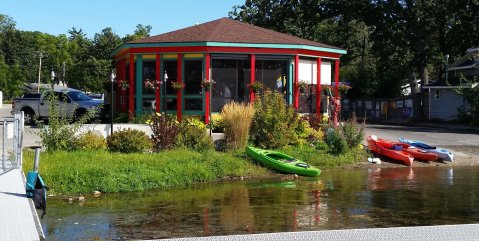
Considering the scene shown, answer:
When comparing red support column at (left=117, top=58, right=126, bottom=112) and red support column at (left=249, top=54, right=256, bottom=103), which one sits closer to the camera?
red support column at (left=249, top=54, right=256, bottom=103)

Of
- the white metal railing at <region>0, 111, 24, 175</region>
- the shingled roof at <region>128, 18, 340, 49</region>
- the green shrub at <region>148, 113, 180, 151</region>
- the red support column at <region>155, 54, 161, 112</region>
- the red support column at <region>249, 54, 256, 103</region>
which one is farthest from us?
the red support column at <region>155, 54, 161, 112</region>

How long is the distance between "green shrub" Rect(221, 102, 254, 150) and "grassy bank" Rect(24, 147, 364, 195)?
914mm

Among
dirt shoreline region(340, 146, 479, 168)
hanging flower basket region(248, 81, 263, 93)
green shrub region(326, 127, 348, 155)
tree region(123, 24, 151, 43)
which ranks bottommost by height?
dirt shoreline region(340, 146, 479, 168)

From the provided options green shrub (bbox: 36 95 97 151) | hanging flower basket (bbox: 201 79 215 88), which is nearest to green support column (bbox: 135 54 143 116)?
hanging flower basket (bbox: 201 79 215 88)

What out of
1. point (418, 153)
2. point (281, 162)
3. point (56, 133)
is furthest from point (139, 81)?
point (418, 153)

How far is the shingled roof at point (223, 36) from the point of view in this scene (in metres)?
23.9

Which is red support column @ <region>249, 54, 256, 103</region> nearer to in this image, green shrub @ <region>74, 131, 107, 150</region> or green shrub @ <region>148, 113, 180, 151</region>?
green shrub @ <region>148, 113, 180, 151</region>

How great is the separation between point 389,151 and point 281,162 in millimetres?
5058

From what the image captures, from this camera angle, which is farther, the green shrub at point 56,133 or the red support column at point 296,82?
the red support column at point 296,82

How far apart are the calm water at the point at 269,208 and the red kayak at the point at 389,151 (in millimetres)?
3243

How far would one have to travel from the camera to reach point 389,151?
2062 cm

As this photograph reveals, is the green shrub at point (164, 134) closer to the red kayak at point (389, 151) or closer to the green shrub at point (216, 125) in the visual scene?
the green shrub at point (216, 125)

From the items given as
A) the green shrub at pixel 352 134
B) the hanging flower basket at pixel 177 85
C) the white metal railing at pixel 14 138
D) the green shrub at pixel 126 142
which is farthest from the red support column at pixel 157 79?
the white metal railing at pixel 14 138

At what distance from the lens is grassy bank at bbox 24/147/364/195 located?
14297 mm
